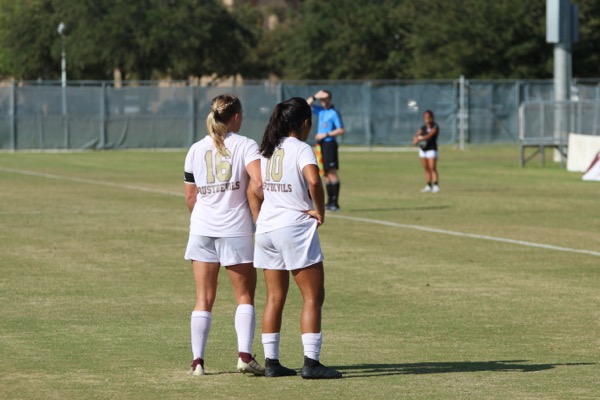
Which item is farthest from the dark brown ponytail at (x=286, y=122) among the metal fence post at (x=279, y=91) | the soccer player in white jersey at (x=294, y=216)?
the metal fence post at (x=279, y=91)

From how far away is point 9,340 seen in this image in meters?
10.2

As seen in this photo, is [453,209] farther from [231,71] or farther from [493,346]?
[231,71]

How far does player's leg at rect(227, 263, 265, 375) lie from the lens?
8680 mm

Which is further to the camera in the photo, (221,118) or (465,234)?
(465,234)

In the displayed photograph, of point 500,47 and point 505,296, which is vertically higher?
point 500,47

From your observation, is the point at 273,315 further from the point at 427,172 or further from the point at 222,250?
the point at 427,172

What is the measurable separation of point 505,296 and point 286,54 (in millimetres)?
84793

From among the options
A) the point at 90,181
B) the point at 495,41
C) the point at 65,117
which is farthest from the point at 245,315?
the point at 495,41

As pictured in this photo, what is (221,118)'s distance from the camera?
8.61 metres

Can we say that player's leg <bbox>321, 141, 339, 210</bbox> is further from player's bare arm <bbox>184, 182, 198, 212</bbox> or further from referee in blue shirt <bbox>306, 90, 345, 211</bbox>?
player's bare arm <bbox>184, 182, 198, 212</bbox>

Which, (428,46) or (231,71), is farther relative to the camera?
(231,71)

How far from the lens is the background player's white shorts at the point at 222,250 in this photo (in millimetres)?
8648

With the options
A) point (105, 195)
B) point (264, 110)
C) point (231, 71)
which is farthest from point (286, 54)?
point (105, 195)

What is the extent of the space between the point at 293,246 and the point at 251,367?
84 centimetres
